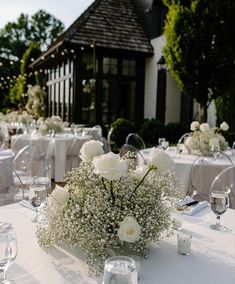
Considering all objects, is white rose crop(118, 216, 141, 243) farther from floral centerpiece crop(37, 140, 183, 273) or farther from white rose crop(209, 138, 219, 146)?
white rose crop(209, 138, 219, 146)

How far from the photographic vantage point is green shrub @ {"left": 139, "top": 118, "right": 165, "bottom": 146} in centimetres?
1168

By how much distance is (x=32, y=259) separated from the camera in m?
1.64

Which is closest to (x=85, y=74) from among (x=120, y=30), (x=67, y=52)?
(x=67, y=52)

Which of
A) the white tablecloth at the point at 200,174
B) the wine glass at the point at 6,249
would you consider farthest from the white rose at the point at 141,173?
the white tablecloth at the point at 200,174

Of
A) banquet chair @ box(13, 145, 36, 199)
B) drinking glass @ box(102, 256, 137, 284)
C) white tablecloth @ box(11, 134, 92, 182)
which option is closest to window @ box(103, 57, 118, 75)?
white tablecloth @ box(11, 134, 92, 182)

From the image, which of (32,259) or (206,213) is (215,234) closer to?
(206,213)

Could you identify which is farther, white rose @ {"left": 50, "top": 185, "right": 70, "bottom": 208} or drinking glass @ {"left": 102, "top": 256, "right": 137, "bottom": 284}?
white rose @ {"left": 50, "top": 185, "right": 70, "bottom": 208}

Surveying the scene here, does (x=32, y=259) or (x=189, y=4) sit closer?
(x=32, y=259)

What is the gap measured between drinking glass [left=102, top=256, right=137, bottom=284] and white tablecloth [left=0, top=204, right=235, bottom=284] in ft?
0.80

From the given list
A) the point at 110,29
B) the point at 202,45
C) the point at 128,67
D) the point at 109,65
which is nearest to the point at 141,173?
the point at 202,45

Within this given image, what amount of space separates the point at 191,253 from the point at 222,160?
3234 mm

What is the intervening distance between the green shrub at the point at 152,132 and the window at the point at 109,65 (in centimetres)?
361

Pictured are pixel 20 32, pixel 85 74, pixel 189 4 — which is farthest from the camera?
pixel 20 32

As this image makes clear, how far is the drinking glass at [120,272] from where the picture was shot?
113 cm
